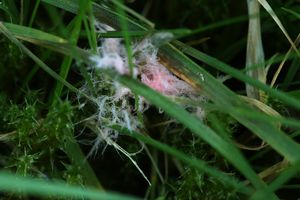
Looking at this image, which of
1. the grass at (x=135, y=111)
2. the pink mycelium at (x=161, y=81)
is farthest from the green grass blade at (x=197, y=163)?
the pink mycelium at (x=161, y=81)

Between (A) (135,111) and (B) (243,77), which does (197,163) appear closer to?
(B) (243,77)

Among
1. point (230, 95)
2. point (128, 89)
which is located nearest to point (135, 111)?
point (128, 89)

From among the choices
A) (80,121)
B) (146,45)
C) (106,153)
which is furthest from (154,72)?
(106,153)

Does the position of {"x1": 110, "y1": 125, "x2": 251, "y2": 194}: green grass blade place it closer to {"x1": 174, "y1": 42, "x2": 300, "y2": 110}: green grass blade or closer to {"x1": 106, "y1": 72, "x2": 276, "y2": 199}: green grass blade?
{"x1": 106, "y1": 72, "x2": 276, "y2": 199}: green grass blade

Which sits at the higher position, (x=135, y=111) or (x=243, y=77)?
(x=243, y=77)

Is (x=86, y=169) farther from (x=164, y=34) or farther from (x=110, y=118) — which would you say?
(x=164, y=34)

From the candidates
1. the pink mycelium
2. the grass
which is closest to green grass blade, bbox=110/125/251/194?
the grass

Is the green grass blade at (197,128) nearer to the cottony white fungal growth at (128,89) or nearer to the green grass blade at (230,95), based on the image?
the green grass blade at (230,95)

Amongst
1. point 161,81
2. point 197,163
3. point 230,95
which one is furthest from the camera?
point 161,81
